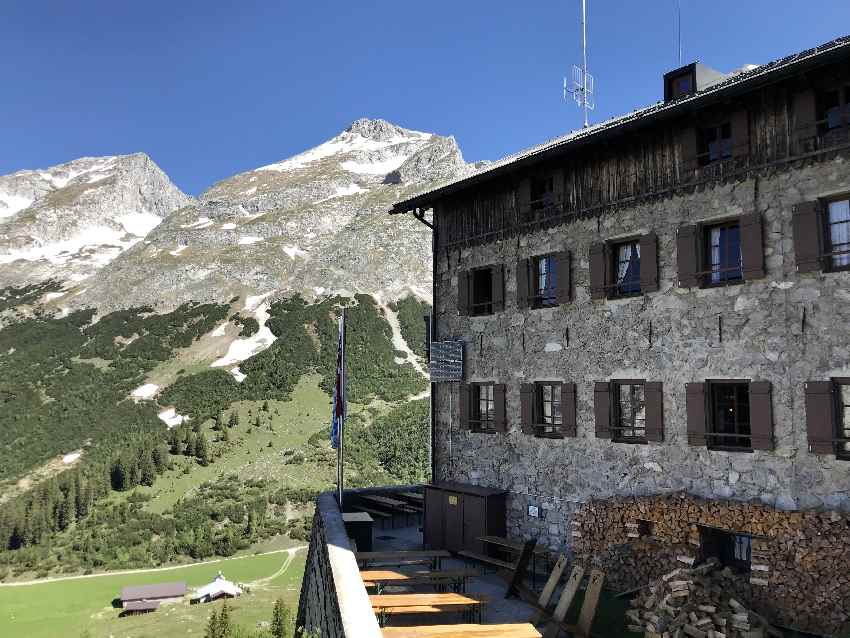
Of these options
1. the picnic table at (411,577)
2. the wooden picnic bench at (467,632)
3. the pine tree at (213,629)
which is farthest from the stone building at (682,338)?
the pine tree at (213,629)

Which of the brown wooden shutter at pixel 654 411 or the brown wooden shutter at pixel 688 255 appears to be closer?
the brown wooden shutter at pixel 688 255

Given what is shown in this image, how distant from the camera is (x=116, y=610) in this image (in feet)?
116

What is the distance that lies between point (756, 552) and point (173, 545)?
4107cm

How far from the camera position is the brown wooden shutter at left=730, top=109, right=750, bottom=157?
12008 mm

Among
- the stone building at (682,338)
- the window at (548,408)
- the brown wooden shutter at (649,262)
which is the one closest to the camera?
the stone building at (682,338)

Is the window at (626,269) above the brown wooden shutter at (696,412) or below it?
above

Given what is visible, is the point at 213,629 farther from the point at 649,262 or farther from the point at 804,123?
the point at 804,123

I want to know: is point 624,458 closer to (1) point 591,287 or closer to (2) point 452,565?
(1) point 591,287

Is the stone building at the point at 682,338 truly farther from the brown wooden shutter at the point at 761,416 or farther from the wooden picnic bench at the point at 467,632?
the wooden picnic bench at the point at 467,632

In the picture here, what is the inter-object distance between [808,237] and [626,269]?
3780mm

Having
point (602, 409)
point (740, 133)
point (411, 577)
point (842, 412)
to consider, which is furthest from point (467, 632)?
point (740, 133)

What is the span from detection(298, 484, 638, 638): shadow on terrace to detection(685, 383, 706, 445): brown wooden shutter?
3.36 m

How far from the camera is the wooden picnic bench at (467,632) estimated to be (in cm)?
863

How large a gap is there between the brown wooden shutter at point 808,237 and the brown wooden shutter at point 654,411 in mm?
3425
